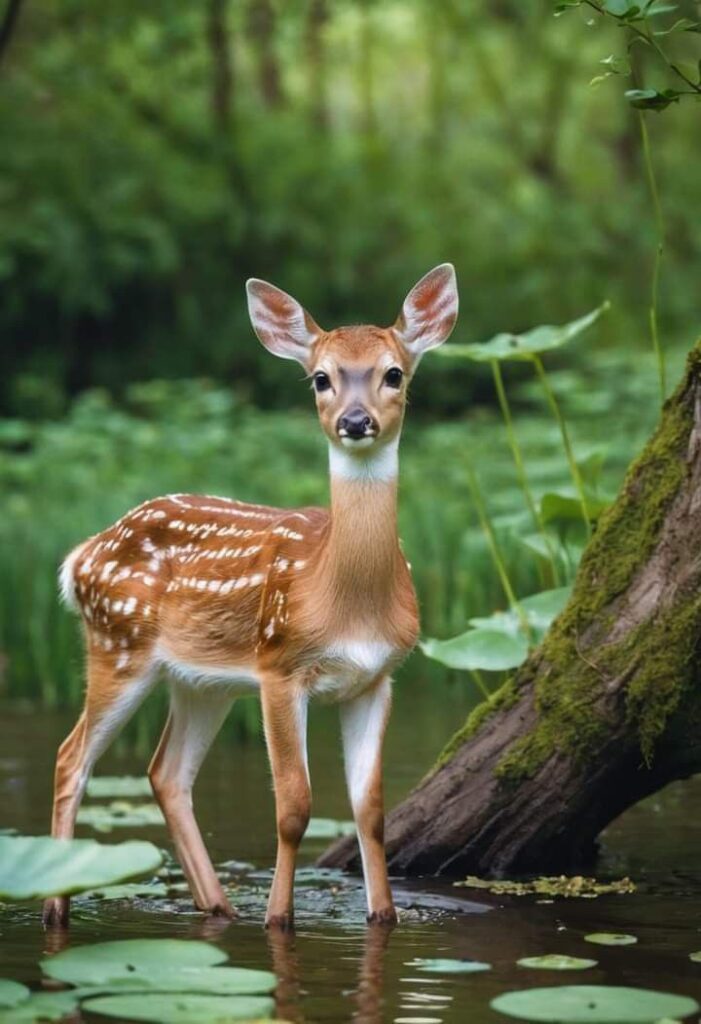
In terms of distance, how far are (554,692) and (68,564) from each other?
1.51 metres

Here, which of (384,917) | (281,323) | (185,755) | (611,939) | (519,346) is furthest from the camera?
(519,346)

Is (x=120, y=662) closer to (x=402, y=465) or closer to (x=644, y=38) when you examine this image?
(x=644, y=38)

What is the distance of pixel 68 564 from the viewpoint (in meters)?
6.14

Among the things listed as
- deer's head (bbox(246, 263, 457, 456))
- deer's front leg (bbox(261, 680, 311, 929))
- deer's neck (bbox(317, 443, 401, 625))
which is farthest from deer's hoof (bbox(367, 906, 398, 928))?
deer's head (bbox(246, 263, 457, 456))

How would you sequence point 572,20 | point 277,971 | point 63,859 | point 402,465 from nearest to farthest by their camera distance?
point 63,859, point 277,971, point 402,465, point 572,20

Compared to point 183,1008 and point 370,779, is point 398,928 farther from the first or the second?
point 183,1008

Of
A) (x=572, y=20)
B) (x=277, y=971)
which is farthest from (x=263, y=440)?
(x=277, y=971)

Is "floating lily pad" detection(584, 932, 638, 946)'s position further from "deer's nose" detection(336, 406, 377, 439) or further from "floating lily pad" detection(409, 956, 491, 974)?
"deer's nose" detection(336, 406, 377, 439)

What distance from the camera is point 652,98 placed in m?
5.01

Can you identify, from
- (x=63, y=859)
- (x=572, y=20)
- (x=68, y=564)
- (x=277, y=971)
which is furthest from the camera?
(x=572, y=20)

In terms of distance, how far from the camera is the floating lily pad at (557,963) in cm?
457

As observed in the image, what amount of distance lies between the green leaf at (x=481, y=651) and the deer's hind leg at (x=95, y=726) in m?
0.89

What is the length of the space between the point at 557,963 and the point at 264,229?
14.7m

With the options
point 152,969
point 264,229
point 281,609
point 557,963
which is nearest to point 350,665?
point 281,609
